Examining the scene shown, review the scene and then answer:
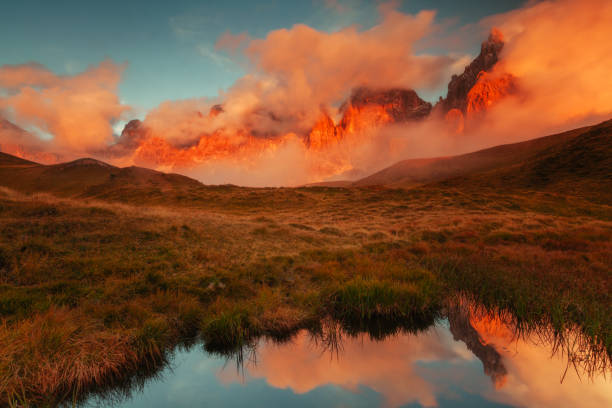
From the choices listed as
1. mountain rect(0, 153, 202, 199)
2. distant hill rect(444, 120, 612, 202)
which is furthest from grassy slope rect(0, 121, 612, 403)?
mountain rect(0, 153, 202, 199)

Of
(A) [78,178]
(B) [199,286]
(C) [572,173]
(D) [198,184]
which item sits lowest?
(B) [199,286]

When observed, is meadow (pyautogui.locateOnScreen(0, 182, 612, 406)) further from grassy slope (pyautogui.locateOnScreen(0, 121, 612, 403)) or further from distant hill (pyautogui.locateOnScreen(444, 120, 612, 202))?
distant hill (pyautogui.locateOnScreen(444, 120, 612, 202))

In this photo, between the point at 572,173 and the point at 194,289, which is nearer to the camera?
the point at 194,289

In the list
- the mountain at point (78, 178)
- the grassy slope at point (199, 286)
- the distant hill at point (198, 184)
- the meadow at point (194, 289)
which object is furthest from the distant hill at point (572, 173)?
the mountain at point (78, 178)

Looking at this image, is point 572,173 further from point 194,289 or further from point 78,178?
point 78,178

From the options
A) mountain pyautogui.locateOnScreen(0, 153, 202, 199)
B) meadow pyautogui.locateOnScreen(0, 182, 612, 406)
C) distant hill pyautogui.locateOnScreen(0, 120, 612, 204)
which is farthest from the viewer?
mountain pyautogui.locateOnScreen(0, 153, 202, 199)

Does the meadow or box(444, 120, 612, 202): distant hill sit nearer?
the meadow

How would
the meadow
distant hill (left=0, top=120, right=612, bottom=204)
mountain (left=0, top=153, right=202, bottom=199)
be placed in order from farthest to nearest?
mountain (left=0, top=153, right=202, bottom=199), distant hill (left=0, top=120, right=612, bottom=204), the meadow

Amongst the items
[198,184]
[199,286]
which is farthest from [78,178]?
[199,286]

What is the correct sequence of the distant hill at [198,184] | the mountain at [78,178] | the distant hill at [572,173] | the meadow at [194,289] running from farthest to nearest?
the mountain at [78,178]
the distant hill at [572,173]
the distant hill at [198,184]
the meadow at [194,289]

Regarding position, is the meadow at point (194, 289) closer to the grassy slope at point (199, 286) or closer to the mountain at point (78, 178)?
the grassy slope at point (199, 286)

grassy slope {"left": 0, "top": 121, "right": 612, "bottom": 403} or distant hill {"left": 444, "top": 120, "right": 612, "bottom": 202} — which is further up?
distant hill {"left": 444, "top": 120, "right": 612, "bottom": 202}

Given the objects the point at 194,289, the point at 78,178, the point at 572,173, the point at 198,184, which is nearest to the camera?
the point at 194,289

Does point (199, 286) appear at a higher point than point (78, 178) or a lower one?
lower
